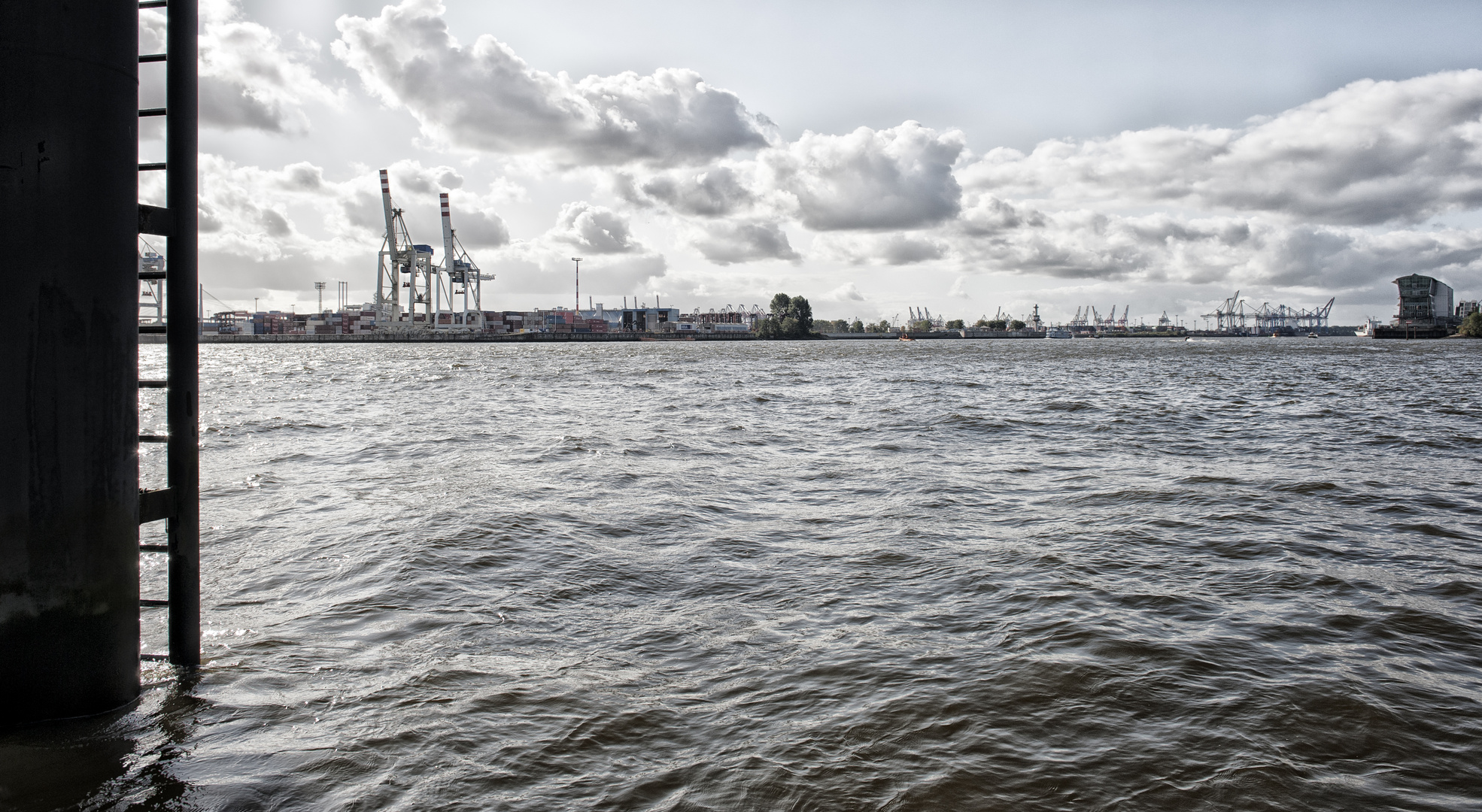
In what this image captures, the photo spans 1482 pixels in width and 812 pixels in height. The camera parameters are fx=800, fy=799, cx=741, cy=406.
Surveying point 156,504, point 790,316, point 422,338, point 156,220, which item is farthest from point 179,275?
point 790,316

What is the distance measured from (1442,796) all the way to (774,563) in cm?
414

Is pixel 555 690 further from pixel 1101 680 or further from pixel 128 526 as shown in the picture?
pixel 1101 680

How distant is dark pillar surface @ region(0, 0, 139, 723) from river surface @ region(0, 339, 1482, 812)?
39 cm

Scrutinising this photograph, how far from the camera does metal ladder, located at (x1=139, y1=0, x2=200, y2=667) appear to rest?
3580mm

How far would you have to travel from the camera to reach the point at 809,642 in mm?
4719

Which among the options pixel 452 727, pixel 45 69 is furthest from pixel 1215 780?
pixel 45 69

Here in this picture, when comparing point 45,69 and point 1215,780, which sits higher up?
point 45,69

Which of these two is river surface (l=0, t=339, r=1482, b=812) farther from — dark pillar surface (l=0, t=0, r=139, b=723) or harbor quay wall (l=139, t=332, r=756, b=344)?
harbor quay wall (l=139, t=332, r=756, b=344)

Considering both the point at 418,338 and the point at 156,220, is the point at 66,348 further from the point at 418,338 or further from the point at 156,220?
the point at 418,338

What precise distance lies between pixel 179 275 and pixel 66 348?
728mm

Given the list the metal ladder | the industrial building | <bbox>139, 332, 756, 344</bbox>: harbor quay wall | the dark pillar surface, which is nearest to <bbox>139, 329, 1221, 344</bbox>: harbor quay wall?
<bbox>139, 332, 756, 344</bbox>: harbor quay wall

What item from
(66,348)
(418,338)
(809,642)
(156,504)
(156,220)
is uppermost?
(418,338)

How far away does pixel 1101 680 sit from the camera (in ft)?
13.8

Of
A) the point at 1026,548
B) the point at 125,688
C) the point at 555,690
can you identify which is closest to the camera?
the point at 125,688
